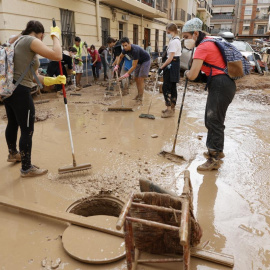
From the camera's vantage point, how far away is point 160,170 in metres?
3.36

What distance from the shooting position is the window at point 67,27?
395 inches

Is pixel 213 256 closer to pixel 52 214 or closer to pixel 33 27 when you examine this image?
pixel 52 214

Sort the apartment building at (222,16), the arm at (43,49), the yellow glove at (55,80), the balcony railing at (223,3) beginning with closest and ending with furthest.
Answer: the arm at (43,49) < the yellow glove at (55,80) < the balcony railing at (223,3) < the apartment building at (222,16)

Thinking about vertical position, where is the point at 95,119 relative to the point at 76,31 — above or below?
below

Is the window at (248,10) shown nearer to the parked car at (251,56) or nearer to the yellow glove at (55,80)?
the parked car at (251,56)

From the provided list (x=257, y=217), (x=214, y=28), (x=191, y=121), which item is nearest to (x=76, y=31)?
(x=191, y=121)

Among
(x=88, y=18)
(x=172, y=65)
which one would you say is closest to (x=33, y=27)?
(x=172, y=65)

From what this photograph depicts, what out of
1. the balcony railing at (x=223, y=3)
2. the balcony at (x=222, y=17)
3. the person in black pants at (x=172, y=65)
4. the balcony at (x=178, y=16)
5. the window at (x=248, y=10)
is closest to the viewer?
A: the person in black pants at (x=172, y=65)

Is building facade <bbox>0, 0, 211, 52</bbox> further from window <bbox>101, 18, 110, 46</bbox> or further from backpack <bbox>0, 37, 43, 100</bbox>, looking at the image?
backpack <bbox>0, 37, 43, 100</bbox>

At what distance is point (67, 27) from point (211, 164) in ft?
30.5

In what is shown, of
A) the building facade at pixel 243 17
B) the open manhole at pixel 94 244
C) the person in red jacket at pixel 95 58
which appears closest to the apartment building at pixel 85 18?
the person in red jacket at pixel 95 58

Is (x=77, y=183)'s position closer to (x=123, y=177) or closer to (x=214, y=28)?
(x=123, y=177)

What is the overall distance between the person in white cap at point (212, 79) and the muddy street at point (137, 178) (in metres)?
0.41

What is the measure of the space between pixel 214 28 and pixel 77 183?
5575 centimetres
